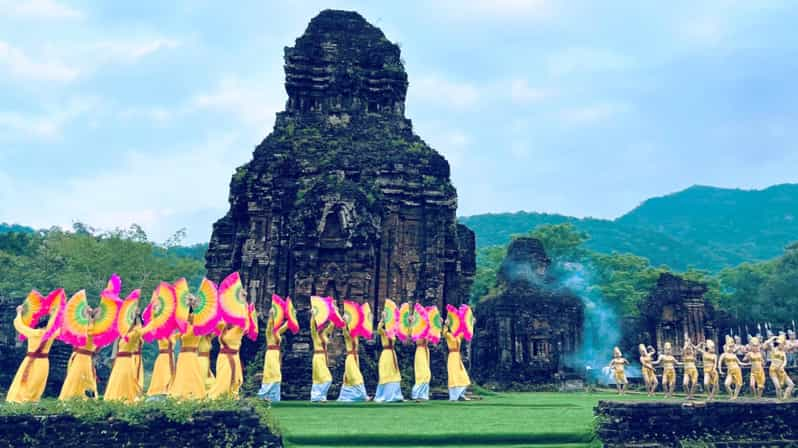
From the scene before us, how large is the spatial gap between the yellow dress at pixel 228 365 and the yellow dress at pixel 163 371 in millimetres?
886

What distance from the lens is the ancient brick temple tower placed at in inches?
858

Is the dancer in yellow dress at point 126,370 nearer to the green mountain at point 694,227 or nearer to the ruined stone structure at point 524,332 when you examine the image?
the ruined stone structure at point 524,332

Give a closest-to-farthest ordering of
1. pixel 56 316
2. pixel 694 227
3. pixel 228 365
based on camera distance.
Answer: pixel 56 316, pixel 228 365, pixel 694 227

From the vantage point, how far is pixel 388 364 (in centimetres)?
1933

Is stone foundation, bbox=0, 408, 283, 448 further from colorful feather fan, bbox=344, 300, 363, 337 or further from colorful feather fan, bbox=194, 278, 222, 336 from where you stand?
colorful feather fan, bbox=344, 300, 363, 337

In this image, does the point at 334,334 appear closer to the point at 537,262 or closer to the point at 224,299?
the point at 224,299

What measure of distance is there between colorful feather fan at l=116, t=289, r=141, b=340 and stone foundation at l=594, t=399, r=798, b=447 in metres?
8.47

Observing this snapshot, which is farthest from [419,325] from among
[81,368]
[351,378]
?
[81,368]

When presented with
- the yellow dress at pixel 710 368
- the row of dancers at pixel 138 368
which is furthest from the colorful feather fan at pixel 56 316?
the yellow dress at pixel 710 368

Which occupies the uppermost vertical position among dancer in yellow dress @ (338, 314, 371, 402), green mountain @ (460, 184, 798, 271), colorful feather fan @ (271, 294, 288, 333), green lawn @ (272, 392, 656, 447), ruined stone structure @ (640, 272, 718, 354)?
green mountain @ (460, 184, 798, 271)

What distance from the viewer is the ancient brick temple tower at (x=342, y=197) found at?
71.5 ft

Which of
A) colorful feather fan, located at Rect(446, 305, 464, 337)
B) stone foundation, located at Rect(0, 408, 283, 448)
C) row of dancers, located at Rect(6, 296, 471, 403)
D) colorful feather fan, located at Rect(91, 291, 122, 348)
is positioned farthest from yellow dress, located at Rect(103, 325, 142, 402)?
colorful feather fan, located at Rect(446, 305, 464, 337)

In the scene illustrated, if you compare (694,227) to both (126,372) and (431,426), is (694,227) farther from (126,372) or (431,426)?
(126,372)

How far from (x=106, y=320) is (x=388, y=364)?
306 inches
